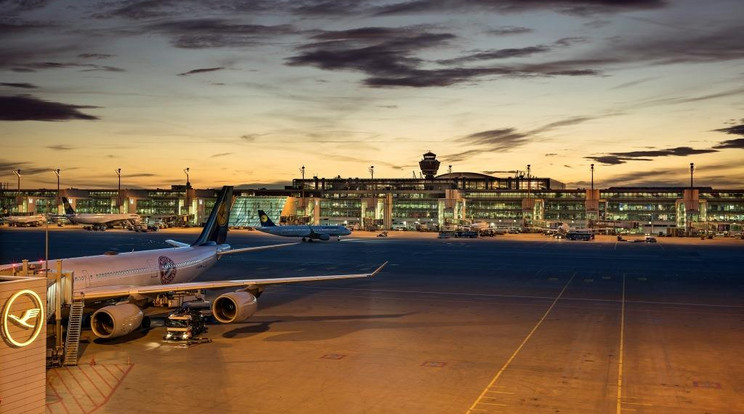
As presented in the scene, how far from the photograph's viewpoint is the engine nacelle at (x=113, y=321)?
→ 104 feet

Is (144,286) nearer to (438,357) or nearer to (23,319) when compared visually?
(438,357)

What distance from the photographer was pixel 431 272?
73938mm

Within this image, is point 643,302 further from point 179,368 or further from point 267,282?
point 179,368

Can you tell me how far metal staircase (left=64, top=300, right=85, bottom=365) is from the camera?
97.0 feet

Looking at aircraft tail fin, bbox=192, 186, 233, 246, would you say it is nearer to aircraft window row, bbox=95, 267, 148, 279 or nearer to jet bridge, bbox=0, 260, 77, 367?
aircraft window row, bbox=95, 267, 148, 279

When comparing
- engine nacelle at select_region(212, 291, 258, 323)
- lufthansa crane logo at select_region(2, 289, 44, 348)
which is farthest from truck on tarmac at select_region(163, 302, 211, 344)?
lufthansa crane logo at select_region(2, 289, 44, 348)

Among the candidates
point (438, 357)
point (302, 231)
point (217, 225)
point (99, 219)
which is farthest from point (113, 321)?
point (99, 219)

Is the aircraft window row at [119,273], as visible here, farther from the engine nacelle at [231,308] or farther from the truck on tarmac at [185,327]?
the engine nacelle at [231,308]

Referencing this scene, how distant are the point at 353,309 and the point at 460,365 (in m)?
16.8

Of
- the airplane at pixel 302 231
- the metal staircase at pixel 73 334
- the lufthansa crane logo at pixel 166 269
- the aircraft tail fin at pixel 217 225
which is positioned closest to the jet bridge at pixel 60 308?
the metal staircase at pixel 73 334

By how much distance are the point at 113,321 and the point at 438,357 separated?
48.9 feet

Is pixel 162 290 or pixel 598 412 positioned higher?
pixel 162 290

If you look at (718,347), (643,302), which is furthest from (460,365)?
(643,302)

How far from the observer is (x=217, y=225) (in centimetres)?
5572
